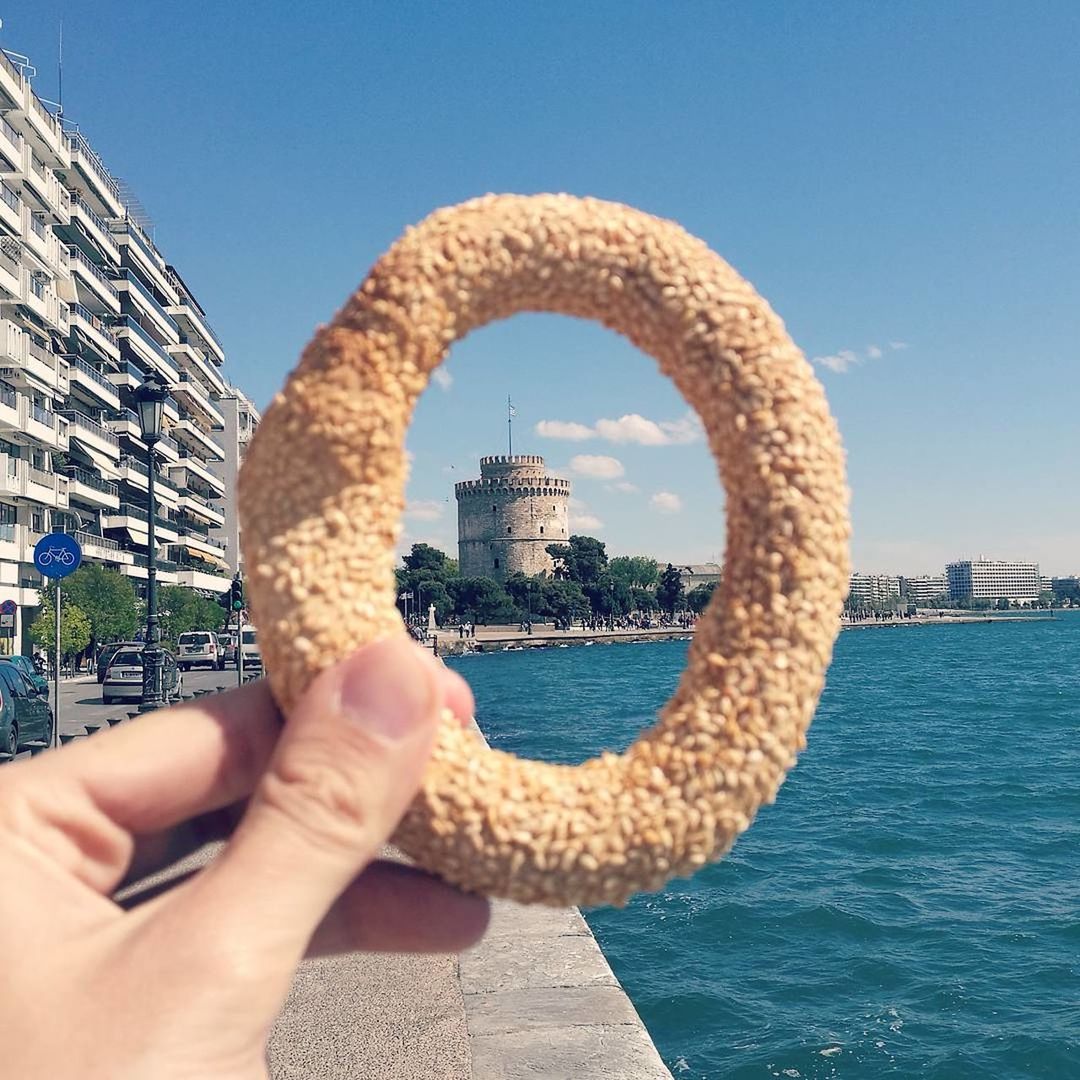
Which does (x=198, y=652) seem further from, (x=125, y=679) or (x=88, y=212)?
(x=88, y=212)

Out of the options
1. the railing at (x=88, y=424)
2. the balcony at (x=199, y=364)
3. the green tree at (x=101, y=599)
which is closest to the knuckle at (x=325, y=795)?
the green tree at (x=101, y=599)

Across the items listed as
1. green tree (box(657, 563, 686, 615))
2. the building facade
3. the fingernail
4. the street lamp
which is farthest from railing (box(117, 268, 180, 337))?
green tree (box(657, 563, 686, 615))

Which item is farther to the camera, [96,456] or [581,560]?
[581,560]

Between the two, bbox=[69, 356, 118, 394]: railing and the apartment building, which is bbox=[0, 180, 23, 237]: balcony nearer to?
the apartment building

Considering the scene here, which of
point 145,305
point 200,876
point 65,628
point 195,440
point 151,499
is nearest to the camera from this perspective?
point 200,876

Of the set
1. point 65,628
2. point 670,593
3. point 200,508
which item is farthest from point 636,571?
point 65,628

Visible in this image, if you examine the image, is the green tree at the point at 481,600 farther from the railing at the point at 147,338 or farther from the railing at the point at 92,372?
the railing at the point at 92,372
